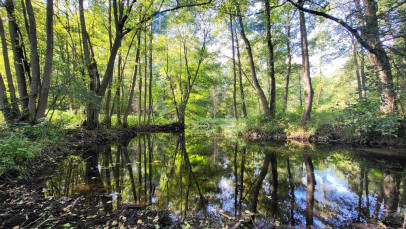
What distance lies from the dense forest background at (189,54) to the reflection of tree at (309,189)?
1.51 m

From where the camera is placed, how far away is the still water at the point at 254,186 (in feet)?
9.23

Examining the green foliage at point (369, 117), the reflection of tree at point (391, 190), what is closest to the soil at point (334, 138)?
the reflection of tree at point (391, 190)

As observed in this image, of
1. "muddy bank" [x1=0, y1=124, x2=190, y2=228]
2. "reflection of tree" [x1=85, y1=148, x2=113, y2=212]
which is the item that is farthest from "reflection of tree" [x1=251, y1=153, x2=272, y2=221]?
"reflection of tree" [x1=85, y1=148, x2=113, y2=212]

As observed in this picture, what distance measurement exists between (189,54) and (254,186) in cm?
1695

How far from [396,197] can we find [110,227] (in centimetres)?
461

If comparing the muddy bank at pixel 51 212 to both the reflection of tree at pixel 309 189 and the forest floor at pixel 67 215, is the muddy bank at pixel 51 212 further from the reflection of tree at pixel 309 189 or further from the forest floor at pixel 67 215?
the reflection of tree at pixel 309 189

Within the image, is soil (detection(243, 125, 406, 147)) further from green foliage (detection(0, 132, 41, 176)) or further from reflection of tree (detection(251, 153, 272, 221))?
green foliage (detection(0, 132, 41, 176))

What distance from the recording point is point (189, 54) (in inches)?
738

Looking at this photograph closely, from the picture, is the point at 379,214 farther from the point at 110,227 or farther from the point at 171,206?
the point at 110,227

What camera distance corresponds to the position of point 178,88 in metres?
20.4

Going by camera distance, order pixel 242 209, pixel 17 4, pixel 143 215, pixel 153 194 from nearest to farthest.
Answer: pixel 143 215, pixel 242 209, pixel 153 194, pixel 17 4

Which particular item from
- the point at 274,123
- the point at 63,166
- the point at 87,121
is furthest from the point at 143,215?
the point at 274,123

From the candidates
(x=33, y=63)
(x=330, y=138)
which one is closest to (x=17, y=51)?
(x=33, y=63)

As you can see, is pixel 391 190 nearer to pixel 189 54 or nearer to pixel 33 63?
pixel 33 63
